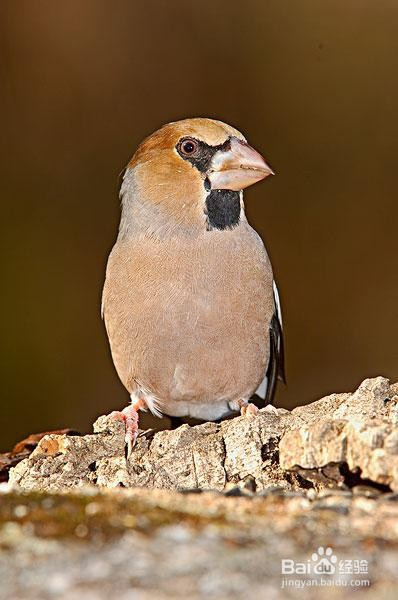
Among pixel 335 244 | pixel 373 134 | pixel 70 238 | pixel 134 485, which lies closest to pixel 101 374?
pixel 70 238

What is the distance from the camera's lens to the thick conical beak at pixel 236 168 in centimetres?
267

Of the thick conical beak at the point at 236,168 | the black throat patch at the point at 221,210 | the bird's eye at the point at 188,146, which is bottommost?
the black throat patch at the point at 221,210

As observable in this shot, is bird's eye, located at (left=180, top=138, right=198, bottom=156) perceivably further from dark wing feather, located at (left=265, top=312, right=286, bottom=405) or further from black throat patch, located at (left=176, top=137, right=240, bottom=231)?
dark wing feather, located at (left=265, top=312, right=286, bottom=405)

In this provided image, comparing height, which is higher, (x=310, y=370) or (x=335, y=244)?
(x=335, y=244)

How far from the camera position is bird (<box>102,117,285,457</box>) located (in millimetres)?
2568

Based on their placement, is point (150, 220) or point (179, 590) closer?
point (179, 590)

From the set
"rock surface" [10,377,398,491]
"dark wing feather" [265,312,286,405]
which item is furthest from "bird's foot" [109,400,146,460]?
"dark wing feather" [265,312,286,405]

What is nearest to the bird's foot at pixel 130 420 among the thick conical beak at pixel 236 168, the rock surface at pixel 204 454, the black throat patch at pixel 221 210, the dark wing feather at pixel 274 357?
the rock surface at pixel 204 454

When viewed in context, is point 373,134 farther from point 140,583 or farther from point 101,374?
point 140,583

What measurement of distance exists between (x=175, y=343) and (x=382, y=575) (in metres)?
1.56

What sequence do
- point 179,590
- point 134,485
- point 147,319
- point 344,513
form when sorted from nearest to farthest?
point 179,590 → point 344,513 → point 134,485 → point 147,319

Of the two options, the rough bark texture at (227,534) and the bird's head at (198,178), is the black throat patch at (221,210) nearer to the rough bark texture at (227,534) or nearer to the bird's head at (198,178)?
the bird's head at (198,178)

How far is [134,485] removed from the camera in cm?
191

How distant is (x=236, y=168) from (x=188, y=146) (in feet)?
0.57
